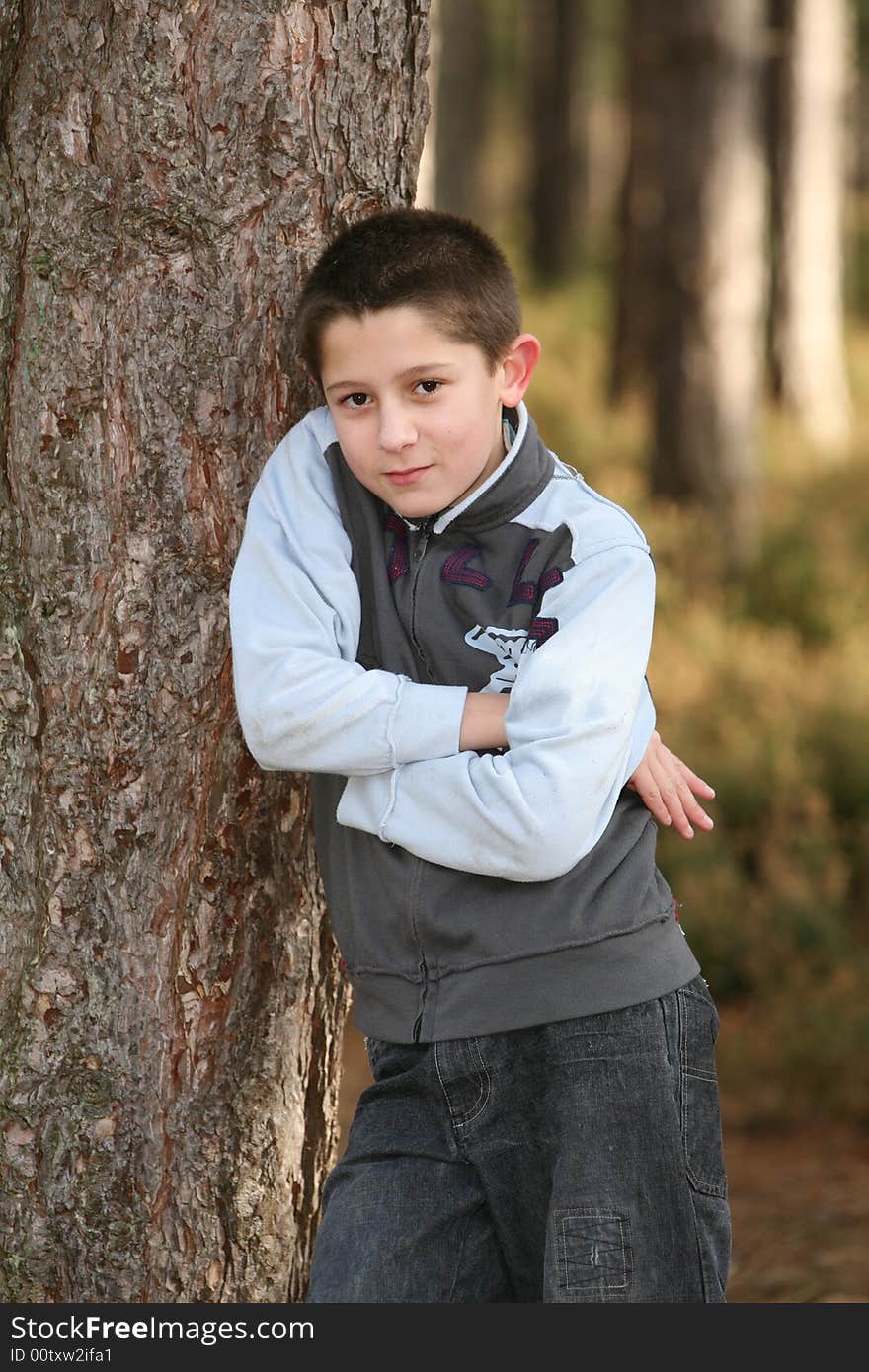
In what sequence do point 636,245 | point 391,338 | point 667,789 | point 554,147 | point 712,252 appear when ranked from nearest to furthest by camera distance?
point 391,338 → point 667,789 → point 712,252 → point 636,245 → point 554,147

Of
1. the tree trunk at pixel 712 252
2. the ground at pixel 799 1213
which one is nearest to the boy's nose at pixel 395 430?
the ground at pixel 799 1213

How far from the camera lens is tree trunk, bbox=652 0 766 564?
8.17 m

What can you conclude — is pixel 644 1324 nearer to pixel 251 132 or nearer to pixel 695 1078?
pixel 695 1078

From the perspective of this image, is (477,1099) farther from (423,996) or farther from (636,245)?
(636,245)

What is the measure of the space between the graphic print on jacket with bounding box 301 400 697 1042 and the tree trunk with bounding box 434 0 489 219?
11559 millimetres

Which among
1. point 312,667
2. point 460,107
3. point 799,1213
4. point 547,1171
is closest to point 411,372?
point 312,667

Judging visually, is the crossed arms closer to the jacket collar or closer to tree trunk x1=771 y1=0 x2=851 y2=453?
the jacket collar

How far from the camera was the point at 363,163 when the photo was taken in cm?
241

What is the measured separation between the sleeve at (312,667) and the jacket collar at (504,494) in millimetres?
158

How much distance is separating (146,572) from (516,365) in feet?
2.15

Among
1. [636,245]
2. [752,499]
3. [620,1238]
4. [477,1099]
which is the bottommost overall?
[620,1238]

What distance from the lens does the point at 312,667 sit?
2072 millimetres

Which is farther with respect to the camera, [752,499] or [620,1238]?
[752,499]

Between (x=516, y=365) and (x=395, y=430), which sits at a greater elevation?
(x=516, y=365)
